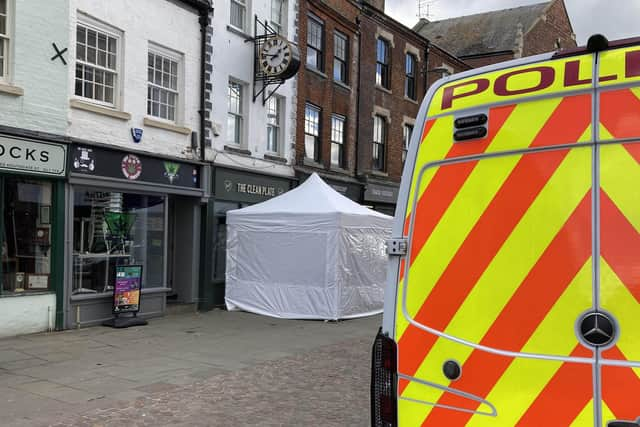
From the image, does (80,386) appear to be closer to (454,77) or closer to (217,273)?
(454,77)

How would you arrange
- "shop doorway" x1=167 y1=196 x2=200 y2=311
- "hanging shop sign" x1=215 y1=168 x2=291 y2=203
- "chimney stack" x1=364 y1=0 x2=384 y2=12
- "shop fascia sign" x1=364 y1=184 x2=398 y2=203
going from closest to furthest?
"shop doorway" x1=167 y1=196 x2=200 y2=311 < "hanging shop sign" x1=215 y1=168 x2=291 y2=203 < "shop fascia sign" x1=364 y1=184 x2=398 y2=203 < "chimney stack" x1=364 y1=0 x2=384 y2=12

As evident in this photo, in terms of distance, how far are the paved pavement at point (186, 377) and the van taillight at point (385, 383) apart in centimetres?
312

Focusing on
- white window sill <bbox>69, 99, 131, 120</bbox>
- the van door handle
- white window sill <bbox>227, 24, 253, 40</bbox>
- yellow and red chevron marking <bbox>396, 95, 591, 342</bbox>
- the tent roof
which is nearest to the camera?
the van door handle

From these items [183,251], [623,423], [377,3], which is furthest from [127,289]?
[377,3]

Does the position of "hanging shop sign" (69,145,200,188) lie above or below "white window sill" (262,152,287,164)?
below

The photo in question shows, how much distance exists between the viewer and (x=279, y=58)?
1432 cm

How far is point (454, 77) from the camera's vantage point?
2773 millimetres

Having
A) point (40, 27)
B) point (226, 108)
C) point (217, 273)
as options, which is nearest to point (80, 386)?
point (40, 27)

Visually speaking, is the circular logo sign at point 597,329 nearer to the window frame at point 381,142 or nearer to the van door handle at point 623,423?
the van door handle at point 623,423

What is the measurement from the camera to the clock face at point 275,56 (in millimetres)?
14227

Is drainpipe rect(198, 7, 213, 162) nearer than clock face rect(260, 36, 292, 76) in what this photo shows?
Yes

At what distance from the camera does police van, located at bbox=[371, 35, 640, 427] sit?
214 centimetres

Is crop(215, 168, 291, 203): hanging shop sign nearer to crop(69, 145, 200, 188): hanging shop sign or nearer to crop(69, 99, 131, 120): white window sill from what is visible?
crop(69, 145, 200, 188): hanging shop sign

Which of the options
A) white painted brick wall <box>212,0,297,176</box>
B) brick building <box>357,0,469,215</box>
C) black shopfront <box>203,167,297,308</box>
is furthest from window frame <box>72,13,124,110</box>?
brick building <box>357,0,469,215</box>
